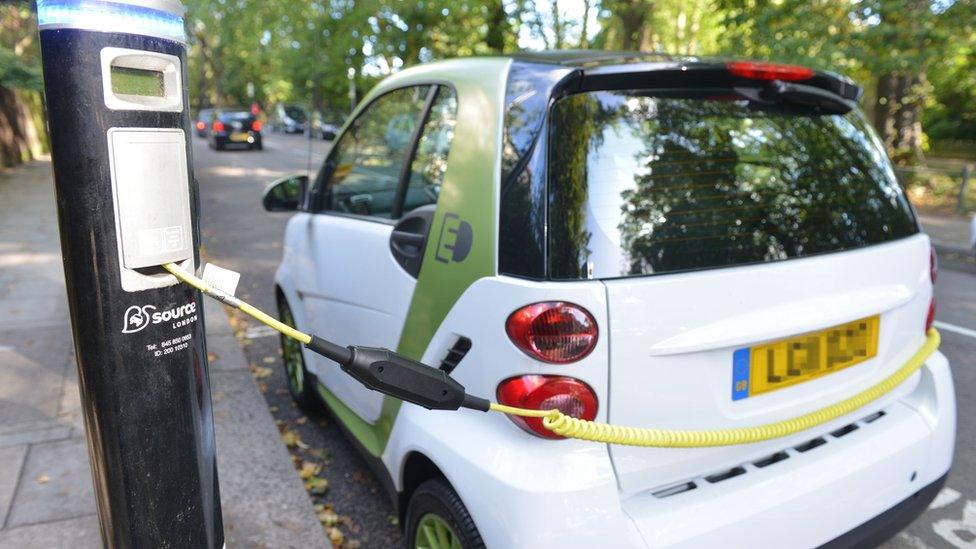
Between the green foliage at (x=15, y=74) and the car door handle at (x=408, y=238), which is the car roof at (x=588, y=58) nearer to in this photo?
the car door handle at (x=408, y=238)

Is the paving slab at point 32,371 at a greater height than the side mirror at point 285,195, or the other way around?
the side mirror at point 285,195

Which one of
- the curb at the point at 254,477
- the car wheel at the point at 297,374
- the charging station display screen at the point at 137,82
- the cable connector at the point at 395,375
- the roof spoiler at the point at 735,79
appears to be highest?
the roof spoiler at the point at 735,79

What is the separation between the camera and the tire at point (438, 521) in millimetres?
1869

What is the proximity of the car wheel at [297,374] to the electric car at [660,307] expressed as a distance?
1353mm

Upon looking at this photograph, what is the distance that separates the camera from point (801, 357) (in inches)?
78.0

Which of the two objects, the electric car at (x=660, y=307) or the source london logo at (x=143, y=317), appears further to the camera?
→ the electric car at (x=660, y=307)

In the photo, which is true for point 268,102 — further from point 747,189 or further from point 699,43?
point 747,189

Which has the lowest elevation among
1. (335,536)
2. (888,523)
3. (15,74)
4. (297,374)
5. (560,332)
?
(335,536)

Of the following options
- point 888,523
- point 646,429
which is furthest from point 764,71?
point 888,523

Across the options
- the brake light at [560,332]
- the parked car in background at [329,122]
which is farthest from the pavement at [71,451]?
the parked car in background at [329,122]

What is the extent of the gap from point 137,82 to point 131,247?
33 centimetres

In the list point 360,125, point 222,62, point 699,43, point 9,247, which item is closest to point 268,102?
point 222,62

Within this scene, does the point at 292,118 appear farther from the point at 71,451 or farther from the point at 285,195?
the point at 71,451

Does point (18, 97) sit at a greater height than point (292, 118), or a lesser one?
greater
